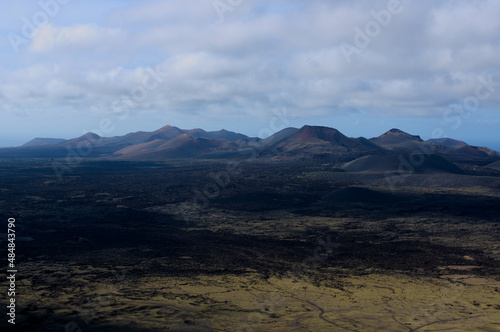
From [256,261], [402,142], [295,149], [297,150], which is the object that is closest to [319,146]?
[297,150]

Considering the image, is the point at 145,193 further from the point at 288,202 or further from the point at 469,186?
the point at 469,186

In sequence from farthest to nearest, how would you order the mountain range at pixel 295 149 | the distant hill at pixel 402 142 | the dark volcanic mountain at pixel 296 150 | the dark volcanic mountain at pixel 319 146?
the distant hill at pixel 402 142 → the mountain range at pixel 295 149 → the dark volcanic mountain at pixel 296 150 → the dark volcanic mountain at pixel 319 146

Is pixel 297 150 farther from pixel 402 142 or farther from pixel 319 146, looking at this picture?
pixel 402 142

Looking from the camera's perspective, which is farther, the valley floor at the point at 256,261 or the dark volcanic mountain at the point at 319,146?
the dark volcanic mountain at the point at 319,146

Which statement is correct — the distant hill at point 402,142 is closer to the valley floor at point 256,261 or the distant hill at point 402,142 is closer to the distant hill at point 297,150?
the distant hill at point 297,150

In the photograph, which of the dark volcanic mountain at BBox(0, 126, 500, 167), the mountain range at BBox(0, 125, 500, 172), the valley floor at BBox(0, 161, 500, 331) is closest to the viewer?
the valley floor at BBox(0, 161, 500, 331)

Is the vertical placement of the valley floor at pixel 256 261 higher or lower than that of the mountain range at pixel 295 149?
lower

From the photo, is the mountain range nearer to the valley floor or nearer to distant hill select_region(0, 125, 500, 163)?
distant hill select_region(0, 125, 500, 163)

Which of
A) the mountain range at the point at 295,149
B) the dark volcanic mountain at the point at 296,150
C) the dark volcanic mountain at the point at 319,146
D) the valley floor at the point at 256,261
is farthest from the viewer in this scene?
the mountain range at the point at 295,149

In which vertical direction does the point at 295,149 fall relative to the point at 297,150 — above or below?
above

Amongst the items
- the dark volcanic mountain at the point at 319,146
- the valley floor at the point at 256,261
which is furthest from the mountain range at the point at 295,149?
the valley floor at the point at 256,261

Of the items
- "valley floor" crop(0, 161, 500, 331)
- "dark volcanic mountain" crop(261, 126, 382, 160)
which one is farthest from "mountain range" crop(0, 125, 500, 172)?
"valley floor" crop(0, 161, 500, 331)
